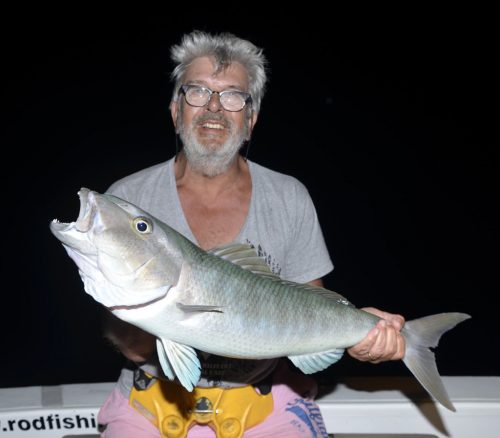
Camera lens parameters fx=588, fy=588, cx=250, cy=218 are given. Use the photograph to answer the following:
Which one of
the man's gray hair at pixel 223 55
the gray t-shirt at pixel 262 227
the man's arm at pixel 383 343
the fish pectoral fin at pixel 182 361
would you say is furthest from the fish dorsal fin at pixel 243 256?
the man's gray hair at pixel 223 55

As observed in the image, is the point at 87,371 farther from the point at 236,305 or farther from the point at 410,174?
the point at 410,174

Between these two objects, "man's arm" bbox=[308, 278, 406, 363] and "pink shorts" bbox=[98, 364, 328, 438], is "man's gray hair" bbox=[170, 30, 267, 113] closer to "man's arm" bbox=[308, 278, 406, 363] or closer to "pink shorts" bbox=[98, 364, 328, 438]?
"man's arm" bbox=[308, 278, 406, 363]

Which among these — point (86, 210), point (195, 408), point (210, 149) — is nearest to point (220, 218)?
point (210, 149)

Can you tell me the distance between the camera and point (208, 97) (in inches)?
128

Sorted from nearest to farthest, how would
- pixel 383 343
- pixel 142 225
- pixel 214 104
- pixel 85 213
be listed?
pixel 85 213
pixel 142 225
pixel 383 343
pixel 214 104

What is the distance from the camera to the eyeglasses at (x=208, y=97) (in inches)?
128

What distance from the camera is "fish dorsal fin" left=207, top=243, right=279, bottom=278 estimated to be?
2.38m

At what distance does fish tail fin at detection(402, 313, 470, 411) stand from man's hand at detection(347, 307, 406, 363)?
4 centimetres

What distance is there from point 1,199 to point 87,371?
938 centimetres

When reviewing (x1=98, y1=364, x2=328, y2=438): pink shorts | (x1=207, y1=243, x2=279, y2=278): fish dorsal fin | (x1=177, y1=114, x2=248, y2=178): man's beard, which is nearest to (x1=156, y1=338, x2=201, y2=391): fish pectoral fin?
(x1=207, y1=243, x2=279, y2=278): fish dorsal fin

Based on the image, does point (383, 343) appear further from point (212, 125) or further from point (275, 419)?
point (212, 125)

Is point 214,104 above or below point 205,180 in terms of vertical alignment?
above

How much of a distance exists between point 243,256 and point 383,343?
0.78m

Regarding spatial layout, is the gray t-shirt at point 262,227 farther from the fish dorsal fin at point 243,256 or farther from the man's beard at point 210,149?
the fish dorsal fin at point 243,256
